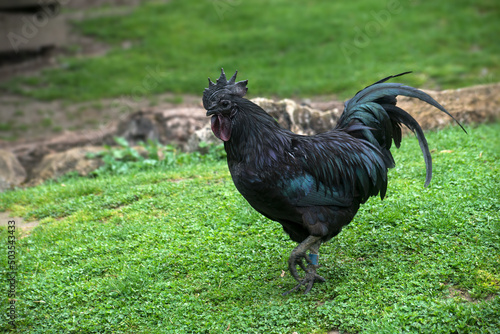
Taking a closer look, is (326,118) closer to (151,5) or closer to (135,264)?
(135,264)

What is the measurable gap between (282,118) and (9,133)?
7.97 m

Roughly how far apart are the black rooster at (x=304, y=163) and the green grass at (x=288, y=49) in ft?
26.6

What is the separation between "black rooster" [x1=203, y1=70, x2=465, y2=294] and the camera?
4668 mm

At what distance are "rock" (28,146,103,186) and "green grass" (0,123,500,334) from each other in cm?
215

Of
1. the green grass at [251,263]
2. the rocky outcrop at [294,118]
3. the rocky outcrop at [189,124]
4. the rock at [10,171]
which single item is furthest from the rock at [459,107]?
the rock at [10,171]

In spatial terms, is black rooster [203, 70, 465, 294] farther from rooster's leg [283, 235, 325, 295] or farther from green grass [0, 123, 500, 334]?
green grass [0, 123, 500, 334]

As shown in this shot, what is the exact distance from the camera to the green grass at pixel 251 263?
468cm

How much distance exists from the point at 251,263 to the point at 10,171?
259 inches

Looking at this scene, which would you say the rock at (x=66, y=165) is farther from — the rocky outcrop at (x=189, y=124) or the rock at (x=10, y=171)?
the rock at (x=10, y=171)

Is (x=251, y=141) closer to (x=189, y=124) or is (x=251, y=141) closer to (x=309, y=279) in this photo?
(x=309, y=279)

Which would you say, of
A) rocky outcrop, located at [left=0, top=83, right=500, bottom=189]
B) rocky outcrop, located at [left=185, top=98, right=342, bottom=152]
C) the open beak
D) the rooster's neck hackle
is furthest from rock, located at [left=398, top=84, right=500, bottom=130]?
the open beak

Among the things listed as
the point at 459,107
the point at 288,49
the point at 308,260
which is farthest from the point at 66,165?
the point at 288,49

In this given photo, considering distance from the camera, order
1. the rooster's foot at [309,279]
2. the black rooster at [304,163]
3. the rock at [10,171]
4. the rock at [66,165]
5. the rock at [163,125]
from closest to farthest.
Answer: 1. the black rooster at [304,163]
2. the rooster's foot at [309,279]
3. the rock at [10,171]
4. the rock at [66,165]
5. the rock at [163,125]

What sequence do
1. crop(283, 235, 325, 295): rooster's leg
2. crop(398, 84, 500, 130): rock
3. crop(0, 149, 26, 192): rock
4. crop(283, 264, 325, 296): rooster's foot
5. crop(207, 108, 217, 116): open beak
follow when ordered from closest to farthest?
crop(207, 108, 217, 116): open beak < crop(283, 235, 325, 295): rooster's leg < crop(283, 264, 325, 296): rooster's foot < crop(398, 84, 500, 130): rock < crop(0, 149, 26, 192): rock
